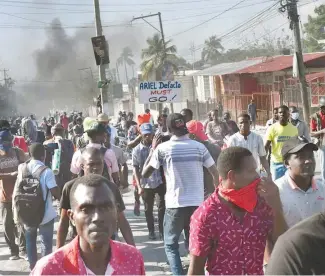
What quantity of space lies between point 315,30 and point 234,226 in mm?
68721

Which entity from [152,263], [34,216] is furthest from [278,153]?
[34,216]

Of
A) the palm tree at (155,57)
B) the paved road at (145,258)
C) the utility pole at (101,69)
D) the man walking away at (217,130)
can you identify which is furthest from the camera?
the palm tree at (155,57)

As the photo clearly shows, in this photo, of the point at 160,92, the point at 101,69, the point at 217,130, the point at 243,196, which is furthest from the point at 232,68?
the point at 243,196

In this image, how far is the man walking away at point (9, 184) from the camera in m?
7.48

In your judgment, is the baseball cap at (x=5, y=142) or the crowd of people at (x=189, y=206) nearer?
the crowd of people at (x=189, y=206)

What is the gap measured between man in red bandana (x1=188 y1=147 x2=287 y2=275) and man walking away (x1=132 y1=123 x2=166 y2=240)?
13.9 ft

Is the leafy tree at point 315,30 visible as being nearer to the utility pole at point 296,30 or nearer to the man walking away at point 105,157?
the utility pole at point 296,30

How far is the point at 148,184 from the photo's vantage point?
26.5 ft

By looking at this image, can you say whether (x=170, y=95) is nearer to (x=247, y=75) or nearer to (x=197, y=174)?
(x=197, y=174)

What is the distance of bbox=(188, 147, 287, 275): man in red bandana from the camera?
354cm

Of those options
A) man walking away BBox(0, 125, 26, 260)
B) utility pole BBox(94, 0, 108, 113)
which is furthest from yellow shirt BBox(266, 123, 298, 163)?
utility pole BBox(94, 0, 108, 113)

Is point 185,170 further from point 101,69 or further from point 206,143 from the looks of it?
point 101,69

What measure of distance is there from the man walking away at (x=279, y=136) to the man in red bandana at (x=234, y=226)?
5084 millimetres

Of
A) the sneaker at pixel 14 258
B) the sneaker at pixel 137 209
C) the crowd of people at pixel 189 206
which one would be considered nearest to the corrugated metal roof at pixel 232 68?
the sneaker at pixel 137 209
